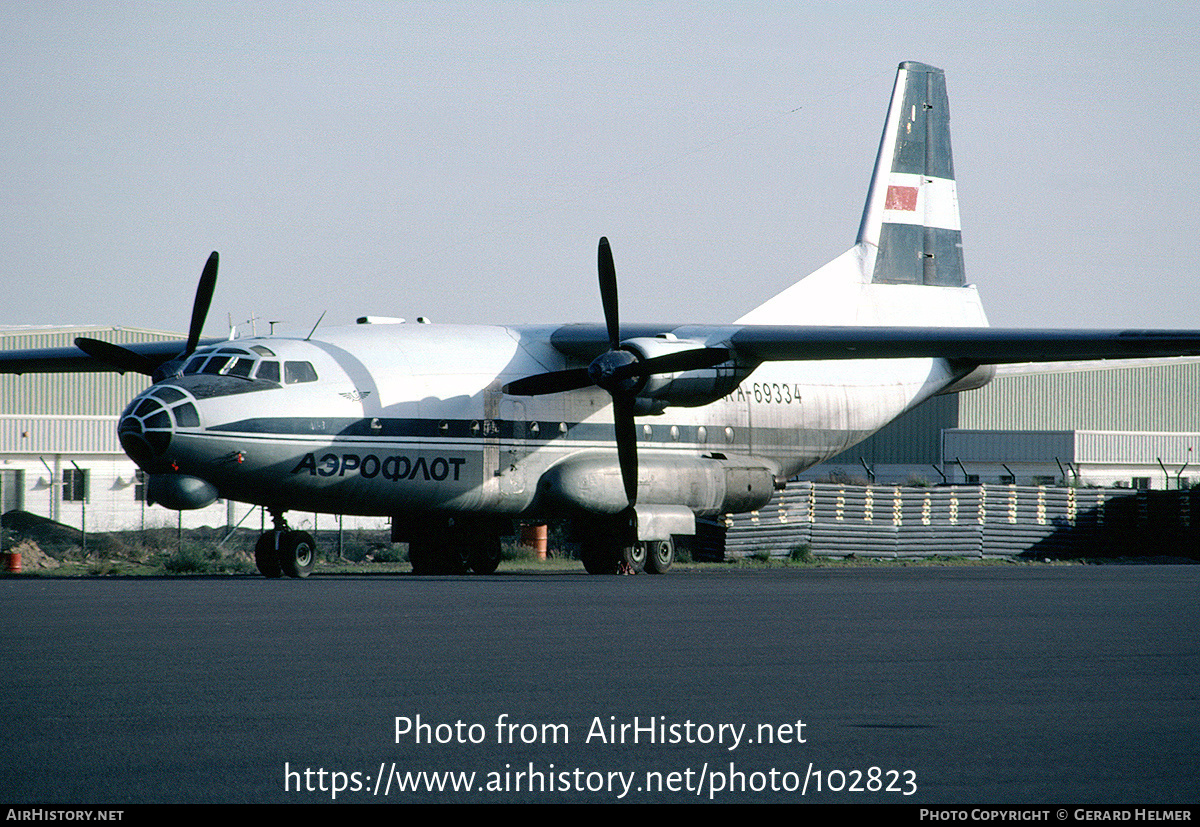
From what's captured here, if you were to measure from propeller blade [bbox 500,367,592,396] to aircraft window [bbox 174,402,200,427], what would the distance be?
565cm

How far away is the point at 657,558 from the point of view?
86.3ft

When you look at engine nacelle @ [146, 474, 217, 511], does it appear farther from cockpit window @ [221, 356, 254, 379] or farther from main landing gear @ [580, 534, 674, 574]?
main landing gear @ [580, 534, 674, 574]

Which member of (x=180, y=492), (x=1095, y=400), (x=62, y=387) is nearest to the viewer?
(x=180, y=492)

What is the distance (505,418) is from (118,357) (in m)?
7.06

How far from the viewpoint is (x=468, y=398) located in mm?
23688

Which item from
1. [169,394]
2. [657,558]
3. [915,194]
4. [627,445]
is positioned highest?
[915,194]

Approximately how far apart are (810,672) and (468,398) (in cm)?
1486

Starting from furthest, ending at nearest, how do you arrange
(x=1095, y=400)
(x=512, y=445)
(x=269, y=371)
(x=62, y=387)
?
(x=1095, y=400) → (x=62, y=387) → (x=512, y=445) → (x=269, y=371)

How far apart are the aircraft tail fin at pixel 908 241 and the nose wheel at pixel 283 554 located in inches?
502

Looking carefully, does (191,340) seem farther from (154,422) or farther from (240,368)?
(154,422)

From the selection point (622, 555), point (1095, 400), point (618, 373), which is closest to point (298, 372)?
point (618, 373)

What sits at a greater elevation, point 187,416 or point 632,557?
point 187,416

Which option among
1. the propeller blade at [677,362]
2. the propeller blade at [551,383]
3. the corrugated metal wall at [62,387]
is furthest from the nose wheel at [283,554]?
the corrugated metal wall at [62,387]
